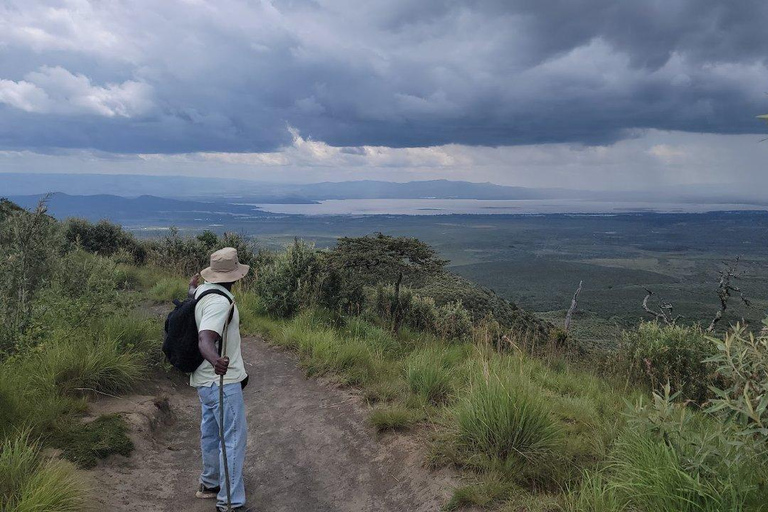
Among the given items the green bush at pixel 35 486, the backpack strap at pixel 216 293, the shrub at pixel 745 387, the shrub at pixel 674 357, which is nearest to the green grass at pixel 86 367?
the green bush at pixel 35 486

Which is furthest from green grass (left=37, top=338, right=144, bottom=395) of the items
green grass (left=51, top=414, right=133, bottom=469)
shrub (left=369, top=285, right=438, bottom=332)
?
shrub (left=369, top=285, right=438, bottom=332)

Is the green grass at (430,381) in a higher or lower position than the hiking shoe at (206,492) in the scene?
higher

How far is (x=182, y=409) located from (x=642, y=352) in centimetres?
855

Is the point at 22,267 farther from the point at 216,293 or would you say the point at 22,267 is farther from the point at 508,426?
the point at 508,426

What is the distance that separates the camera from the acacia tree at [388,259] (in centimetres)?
1114

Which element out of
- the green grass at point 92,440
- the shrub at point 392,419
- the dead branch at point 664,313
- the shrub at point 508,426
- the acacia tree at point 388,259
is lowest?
the dead branch at point 664,313

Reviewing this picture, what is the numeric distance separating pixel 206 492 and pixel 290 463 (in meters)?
1.02

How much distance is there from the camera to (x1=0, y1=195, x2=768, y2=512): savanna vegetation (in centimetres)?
313

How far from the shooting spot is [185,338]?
157 inches

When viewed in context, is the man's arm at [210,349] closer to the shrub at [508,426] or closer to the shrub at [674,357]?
the shrub at [508,426]

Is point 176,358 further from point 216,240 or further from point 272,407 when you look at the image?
point 216,240

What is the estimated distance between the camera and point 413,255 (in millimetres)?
11242

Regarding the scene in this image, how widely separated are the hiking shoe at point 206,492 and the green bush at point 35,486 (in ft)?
3.16

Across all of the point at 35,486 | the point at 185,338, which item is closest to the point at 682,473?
the point at 185,338
